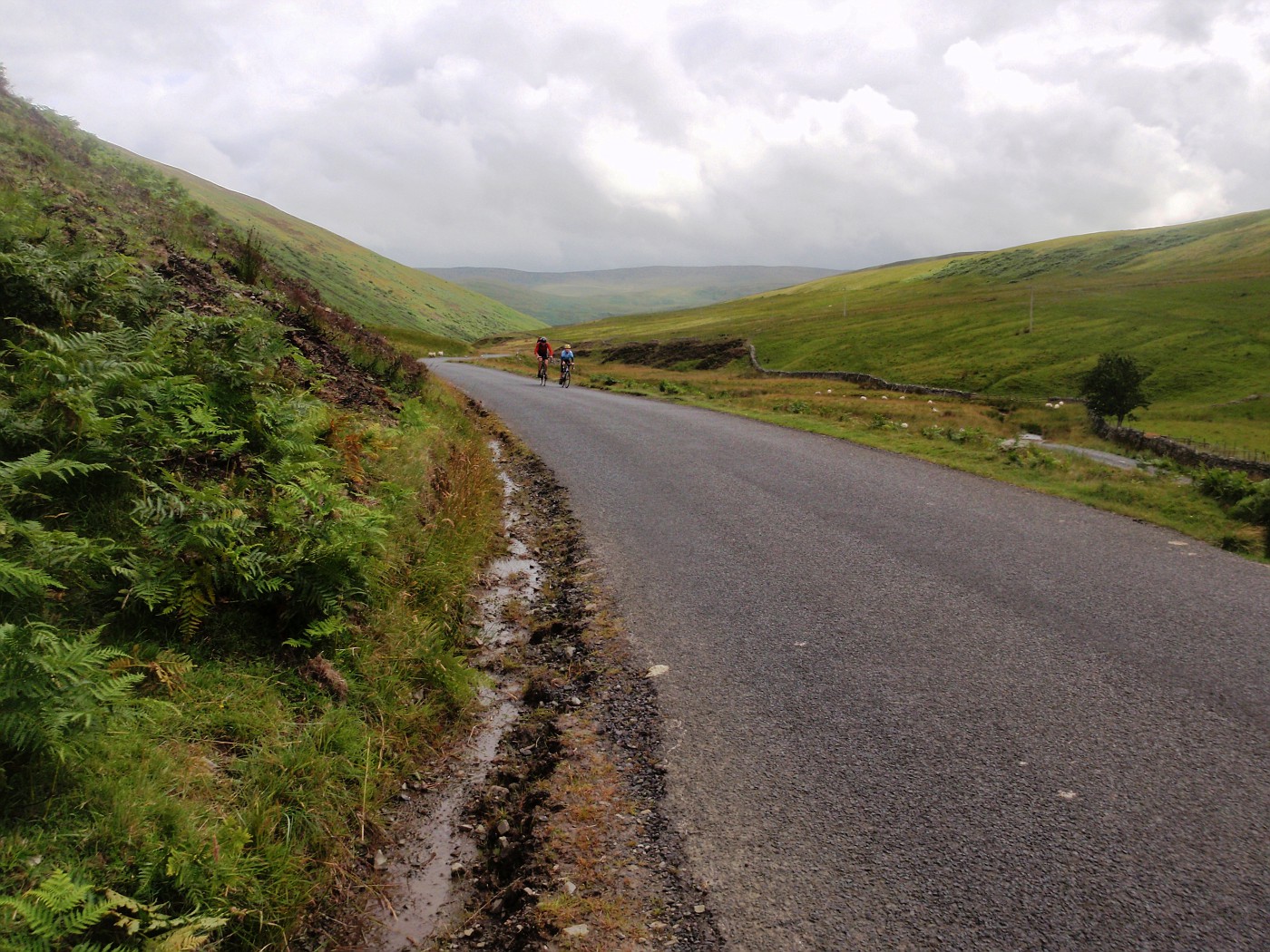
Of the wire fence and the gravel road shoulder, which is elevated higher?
the gravel road shoulder

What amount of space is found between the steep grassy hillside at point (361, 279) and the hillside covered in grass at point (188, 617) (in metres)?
78.5

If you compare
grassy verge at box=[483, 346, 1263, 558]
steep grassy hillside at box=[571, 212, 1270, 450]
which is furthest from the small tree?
grassy verge at box=[483, 346, 1263, 558]

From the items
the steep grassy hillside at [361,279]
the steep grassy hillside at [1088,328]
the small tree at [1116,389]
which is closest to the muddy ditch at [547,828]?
the small tree at [1116,389]

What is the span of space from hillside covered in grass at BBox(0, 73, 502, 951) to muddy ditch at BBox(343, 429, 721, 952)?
0.26 m

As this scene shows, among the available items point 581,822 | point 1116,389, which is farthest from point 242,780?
point 1116,389

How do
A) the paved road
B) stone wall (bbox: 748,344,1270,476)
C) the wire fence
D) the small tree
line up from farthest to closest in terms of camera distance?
the small tree, the wire fence, stone wall (bbox: 748,344,1270,476), the paved road

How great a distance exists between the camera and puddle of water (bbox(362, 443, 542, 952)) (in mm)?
3283

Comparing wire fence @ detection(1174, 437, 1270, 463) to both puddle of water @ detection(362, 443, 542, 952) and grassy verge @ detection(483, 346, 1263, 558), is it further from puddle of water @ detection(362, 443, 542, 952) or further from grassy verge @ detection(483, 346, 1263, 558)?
puddle of water @ detection(362, 443, 542, 952)

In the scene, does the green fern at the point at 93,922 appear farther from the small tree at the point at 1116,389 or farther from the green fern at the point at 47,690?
the small tree at the point at 1116,389

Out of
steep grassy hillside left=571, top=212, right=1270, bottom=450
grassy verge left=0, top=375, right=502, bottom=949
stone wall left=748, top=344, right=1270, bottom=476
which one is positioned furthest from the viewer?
steep grassy hillside left=571, top=212, right=1270, bottom=450

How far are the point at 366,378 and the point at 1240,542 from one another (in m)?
12.4

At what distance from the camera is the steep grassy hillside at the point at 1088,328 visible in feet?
155

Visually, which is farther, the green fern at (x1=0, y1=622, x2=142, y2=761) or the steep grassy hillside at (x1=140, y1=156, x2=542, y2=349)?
the steep grassy hillside at (x1=140, y1=156, x2=542, y2=349)

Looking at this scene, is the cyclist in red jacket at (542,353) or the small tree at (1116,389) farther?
the small tree at (1116,389)
